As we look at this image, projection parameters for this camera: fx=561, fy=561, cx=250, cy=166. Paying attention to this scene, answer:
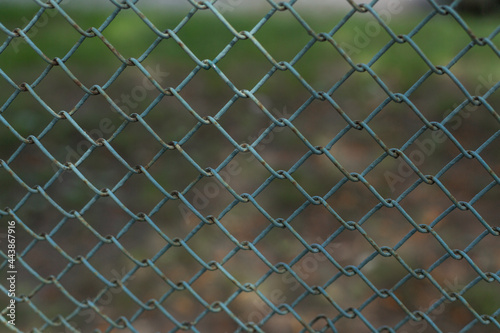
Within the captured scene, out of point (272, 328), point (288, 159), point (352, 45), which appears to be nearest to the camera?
point (272, 328)

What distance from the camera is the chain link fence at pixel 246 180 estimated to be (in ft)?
5.65

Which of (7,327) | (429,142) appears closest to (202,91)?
(429,142)

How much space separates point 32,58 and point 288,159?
2405mm

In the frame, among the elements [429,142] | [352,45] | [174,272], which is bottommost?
[174,272]

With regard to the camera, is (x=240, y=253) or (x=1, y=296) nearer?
(x=1, y=296)

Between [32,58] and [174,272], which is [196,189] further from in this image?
[32,58]

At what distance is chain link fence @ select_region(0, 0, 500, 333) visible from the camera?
1.72m

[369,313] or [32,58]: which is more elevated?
[369,313]

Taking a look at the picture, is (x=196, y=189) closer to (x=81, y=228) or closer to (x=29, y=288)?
(x=81, y=228)

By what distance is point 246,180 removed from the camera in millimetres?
3518

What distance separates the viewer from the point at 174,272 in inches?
110

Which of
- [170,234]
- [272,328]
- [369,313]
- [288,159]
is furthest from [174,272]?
[288,159]

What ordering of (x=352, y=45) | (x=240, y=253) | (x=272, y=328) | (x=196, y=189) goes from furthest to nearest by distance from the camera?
(x=352, y=45)
(x=196, y=189)
(x=240, y=253)
(x=272, y=328)

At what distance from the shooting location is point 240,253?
2.94 m
